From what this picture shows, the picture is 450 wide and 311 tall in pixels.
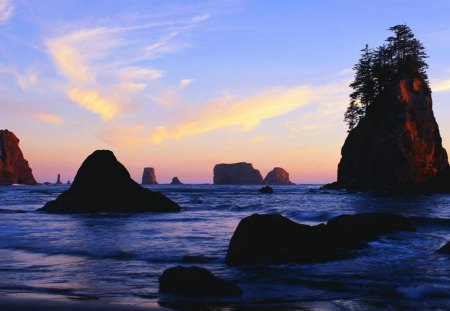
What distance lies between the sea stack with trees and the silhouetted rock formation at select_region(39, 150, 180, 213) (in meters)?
43.8

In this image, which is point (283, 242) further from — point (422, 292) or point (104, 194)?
point (104, 194)

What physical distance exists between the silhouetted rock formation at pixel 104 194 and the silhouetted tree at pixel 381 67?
53917 millimetres

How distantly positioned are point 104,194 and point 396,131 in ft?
157

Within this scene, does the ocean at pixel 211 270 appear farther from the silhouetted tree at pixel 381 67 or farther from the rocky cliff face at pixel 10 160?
the rocky cliff face at pixel 10 160

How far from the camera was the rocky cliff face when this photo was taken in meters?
186

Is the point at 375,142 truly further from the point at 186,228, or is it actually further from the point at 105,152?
the point at 186,228

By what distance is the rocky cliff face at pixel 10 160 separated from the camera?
186 metres

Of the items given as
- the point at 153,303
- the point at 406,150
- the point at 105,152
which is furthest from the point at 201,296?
the point at 406,150

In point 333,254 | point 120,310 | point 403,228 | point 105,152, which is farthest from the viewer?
point 105,152

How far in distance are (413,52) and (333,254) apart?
72.5m

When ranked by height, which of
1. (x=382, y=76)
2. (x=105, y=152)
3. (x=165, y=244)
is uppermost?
(x=382, y=76)

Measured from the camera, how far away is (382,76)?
3031 inches

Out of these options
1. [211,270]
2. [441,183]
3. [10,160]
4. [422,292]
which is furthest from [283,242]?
[10,160]

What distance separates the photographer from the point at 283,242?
11.9 meters
